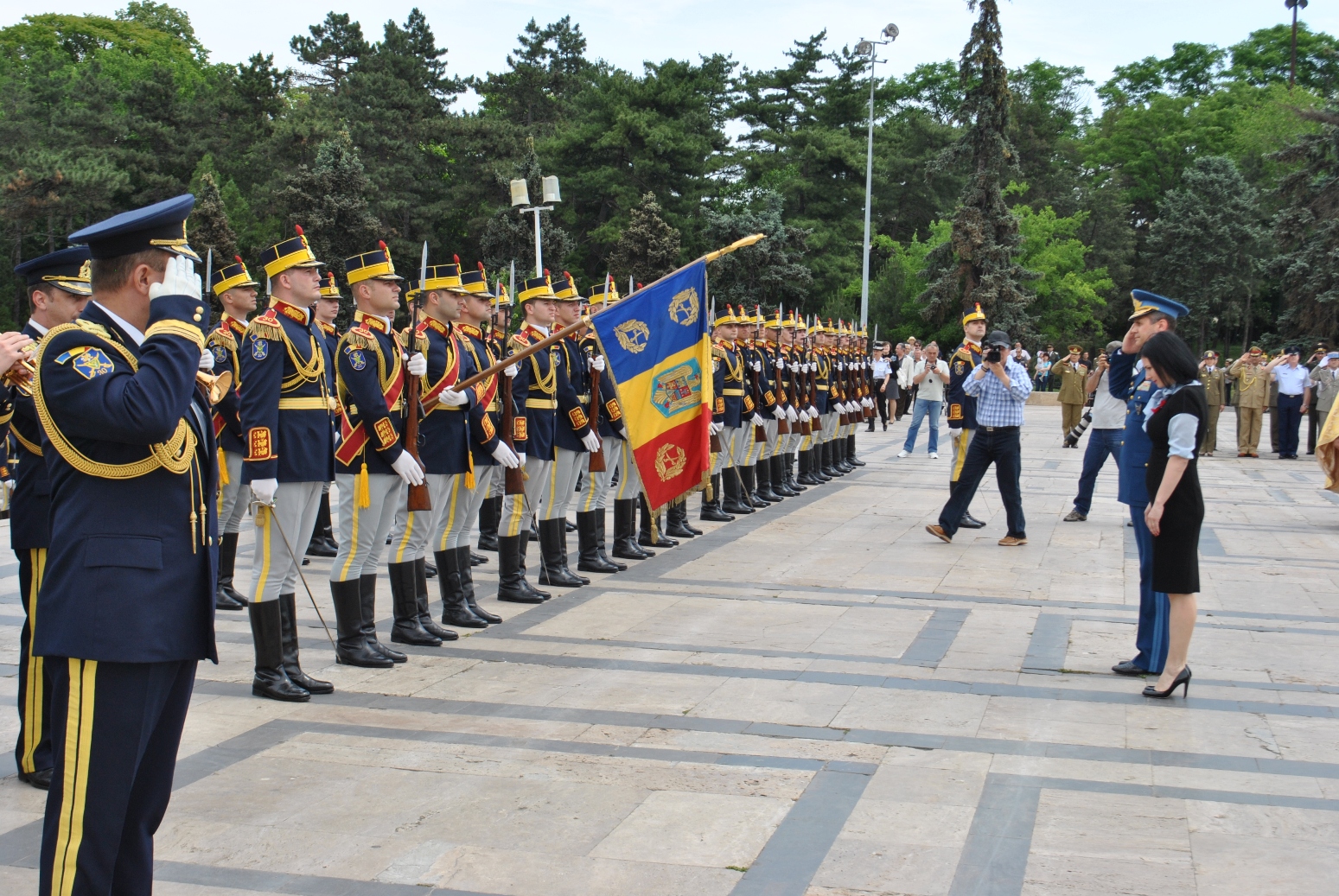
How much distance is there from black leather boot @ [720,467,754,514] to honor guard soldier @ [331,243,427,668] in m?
7.00

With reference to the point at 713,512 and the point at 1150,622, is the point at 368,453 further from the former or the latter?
the point at 713,512

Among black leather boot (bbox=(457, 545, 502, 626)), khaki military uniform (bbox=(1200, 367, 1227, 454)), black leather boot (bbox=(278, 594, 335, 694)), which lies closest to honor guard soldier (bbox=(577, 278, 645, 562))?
black leather boot (bbox=(457, 545, 502, 626))

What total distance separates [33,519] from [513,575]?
4180 mm

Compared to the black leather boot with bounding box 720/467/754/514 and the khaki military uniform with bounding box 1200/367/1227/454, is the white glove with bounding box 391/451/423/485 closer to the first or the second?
the black leather boot with bounding box 720/467/754/514

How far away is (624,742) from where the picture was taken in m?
5.48

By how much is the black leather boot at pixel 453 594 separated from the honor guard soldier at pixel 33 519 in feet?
9.93

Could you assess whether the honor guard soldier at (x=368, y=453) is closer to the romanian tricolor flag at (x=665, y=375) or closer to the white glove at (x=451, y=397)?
the white glove at (x=451, y=397)

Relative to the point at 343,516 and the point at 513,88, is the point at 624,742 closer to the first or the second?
the point at 343,516

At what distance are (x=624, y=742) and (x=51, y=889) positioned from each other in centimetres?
278

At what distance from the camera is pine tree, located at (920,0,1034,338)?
147ft

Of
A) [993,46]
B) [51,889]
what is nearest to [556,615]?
[51,889]

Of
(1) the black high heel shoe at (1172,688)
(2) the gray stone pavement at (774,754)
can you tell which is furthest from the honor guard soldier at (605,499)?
(1) the black high heel shoe at (1172,688)

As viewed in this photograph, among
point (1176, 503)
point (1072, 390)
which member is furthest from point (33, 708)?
point (1072, 390)

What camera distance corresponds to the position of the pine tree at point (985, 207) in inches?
1768
